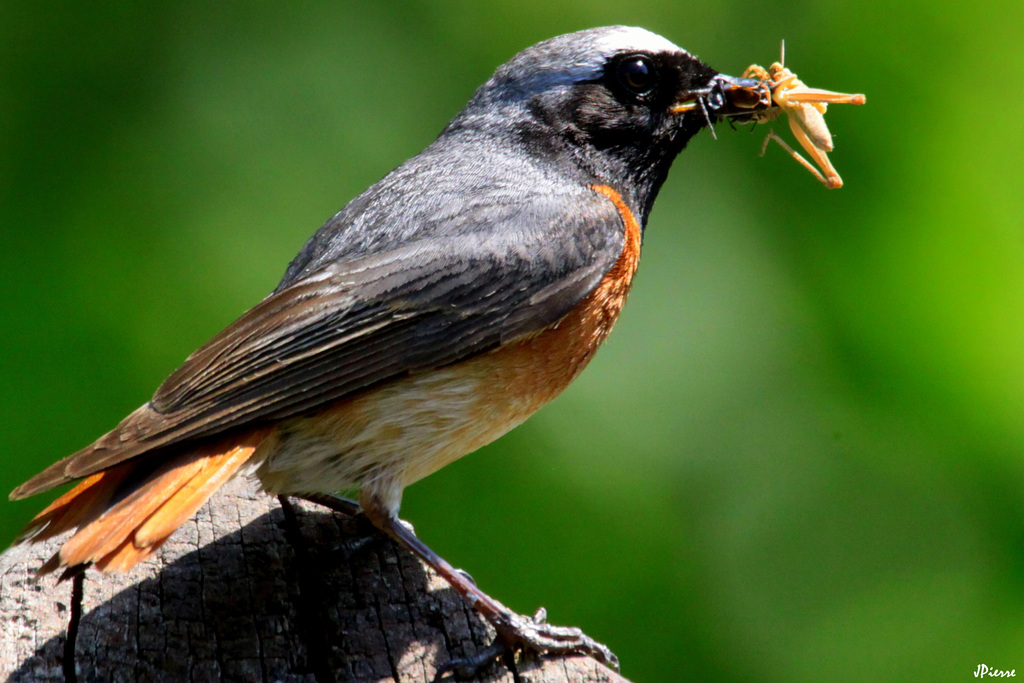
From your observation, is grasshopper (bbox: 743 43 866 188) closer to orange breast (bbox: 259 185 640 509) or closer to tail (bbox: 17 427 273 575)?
orange breast (bbox: 259 185 640 509)

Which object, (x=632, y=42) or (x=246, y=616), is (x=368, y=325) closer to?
(x=246, y=616)

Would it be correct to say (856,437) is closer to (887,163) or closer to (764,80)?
(887,163)

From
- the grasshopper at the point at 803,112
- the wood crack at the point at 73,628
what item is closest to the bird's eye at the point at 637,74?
the grasshopper at the point at 803,112

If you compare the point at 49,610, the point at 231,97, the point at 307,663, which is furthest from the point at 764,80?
the point at 49,610

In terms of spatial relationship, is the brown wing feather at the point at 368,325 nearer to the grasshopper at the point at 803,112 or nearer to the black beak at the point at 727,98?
the black beak at the point at 727,98

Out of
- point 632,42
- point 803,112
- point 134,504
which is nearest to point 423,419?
point 134,504
